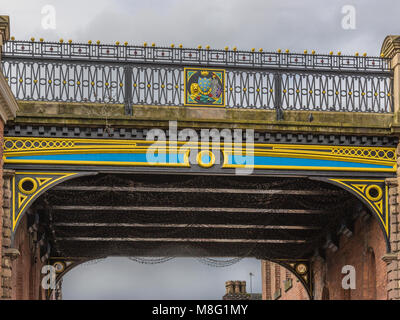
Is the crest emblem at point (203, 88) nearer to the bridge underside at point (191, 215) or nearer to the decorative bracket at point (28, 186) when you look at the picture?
the bridge underside at point (191, 215)

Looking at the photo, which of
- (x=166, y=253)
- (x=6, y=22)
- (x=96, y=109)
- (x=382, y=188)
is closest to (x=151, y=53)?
(x=96, y=109)

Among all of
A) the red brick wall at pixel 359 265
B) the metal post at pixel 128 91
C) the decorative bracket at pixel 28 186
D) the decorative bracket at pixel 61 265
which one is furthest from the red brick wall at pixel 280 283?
the decorative bracket at pixel 28 186

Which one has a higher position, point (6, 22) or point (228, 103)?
point (6, 22)

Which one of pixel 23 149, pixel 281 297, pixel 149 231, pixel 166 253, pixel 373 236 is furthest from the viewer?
pixel 281 297

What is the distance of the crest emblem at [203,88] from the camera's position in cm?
2423

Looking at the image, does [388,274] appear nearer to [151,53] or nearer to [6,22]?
[151,53]

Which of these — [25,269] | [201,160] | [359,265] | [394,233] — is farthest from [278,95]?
[25,269]

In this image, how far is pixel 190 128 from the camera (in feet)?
77.9

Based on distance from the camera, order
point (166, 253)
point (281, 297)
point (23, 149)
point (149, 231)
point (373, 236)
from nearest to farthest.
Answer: point (23, 149), point (373, 236), point (149, 231), point (166, 253), point (281, 297)

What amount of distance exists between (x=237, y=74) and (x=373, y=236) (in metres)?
5.62

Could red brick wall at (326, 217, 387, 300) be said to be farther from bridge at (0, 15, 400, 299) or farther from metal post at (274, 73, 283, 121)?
metal post at (274, 73, 283, 121)

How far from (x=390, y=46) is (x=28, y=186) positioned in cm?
950

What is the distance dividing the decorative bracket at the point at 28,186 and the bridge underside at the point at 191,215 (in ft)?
5.08

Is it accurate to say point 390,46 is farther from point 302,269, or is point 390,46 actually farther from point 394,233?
point 302,269
